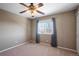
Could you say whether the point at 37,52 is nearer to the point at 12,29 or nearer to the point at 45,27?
the point at 12,29

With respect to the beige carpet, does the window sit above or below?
above

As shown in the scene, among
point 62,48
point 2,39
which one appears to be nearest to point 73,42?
point 62,48

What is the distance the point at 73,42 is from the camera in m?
2.86

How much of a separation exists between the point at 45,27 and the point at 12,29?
5.85 feet

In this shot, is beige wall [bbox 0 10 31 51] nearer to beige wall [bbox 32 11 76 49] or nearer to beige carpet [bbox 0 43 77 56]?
beige carpet [bbox 0 43 77 56]

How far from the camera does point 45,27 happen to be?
4055mm

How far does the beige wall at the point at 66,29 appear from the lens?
286cm

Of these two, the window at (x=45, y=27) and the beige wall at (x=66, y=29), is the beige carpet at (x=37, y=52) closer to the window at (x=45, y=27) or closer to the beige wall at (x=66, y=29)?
the beige wall at (x=66, y=29)

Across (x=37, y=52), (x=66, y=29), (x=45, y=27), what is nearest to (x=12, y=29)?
(x=37, y=52)

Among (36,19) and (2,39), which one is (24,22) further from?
(2,39)

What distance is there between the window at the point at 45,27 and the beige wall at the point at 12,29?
0.86 metres

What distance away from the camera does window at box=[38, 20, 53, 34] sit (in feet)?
12.4

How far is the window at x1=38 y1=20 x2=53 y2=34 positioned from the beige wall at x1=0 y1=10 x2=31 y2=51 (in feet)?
2.81

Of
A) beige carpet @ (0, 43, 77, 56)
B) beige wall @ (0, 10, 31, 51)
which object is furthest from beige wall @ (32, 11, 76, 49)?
beige wall @ (0, 10, 31, 51)
